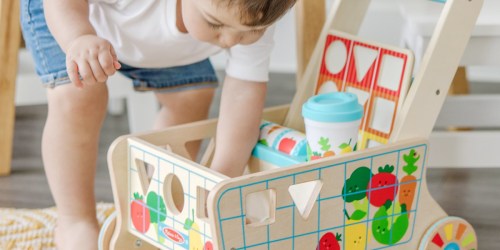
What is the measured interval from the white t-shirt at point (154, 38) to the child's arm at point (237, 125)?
19mm

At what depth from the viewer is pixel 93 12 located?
1.20 metres

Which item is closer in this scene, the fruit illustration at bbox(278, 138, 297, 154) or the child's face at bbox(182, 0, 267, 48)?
the child's face at bbox(182, 0, 267, 48)

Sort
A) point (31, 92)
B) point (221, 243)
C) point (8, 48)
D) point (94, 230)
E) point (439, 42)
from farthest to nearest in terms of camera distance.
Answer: point (31, 92) < point (8, 48) < point (94, 230) < point (439, 42) < point (221, 243)

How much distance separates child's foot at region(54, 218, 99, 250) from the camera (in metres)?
1.16

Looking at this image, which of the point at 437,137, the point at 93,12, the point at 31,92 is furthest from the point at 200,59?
the point at 31,92

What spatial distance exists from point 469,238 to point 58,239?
1.90 ft

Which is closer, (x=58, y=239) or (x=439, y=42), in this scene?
(x=439, y=42)

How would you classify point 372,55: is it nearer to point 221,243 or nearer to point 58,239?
point 221,243

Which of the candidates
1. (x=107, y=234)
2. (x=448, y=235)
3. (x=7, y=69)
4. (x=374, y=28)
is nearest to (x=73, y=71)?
(x=107, y=234)

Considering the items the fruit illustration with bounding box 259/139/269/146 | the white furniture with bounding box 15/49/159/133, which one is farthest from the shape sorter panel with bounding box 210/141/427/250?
the white furniture with bounding box 15/49/159/133

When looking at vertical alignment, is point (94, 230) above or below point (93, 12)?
below

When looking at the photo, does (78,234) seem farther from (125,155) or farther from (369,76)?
(369,76)

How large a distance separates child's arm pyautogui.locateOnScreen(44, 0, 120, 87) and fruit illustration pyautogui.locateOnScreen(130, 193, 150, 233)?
0.21 metres

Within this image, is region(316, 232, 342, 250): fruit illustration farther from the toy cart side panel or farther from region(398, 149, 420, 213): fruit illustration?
the toy cart side panel
